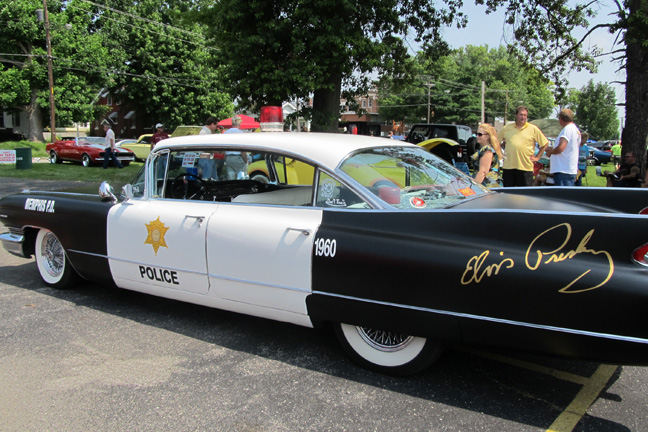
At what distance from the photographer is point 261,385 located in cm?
306

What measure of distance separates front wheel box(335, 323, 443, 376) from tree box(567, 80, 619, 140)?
214ft

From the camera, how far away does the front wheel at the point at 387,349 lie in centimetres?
294

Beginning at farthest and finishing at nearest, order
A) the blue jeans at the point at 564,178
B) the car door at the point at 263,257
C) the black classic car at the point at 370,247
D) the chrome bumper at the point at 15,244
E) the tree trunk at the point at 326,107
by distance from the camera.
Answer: the tree trunk at the point at 326,107
the blue jeans at the point at 564,178
the chrome bumper at the point at 15,244
the car door at the point at 263,257
the black classic car at the point at 370,247

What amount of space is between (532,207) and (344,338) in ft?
4.79

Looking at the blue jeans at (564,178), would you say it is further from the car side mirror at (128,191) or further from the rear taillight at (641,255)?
the car side mirror at (128,191)

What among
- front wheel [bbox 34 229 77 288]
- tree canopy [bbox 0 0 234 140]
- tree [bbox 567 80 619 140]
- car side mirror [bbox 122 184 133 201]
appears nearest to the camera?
car side mirror [bbox 122 184 133 201]

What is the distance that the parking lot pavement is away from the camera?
266cm

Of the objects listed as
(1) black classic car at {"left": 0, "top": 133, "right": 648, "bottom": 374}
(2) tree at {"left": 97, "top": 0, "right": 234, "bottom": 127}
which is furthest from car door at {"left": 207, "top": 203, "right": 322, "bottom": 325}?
(2) tree at {"left": 97, "top": 0, "right": 234, "bottom": 127}

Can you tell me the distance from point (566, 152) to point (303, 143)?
193 inches

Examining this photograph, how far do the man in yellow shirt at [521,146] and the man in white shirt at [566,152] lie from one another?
0.27 meters

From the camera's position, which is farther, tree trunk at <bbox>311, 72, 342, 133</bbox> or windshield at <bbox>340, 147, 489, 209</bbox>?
tree trunk at <bbox>311, 72, 342, 133</bbox>

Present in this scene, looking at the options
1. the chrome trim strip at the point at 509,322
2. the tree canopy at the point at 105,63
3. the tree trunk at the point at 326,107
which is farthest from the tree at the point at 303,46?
the tree canopy at the point at 105,63

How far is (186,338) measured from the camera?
377 centimetres

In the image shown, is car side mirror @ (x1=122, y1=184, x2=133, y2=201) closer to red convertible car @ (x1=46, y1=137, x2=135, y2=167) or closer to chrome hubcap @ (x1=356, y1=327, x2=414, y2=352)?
chrome hubcap @ (x1=356, y1=327, x2=414, y2=352)
